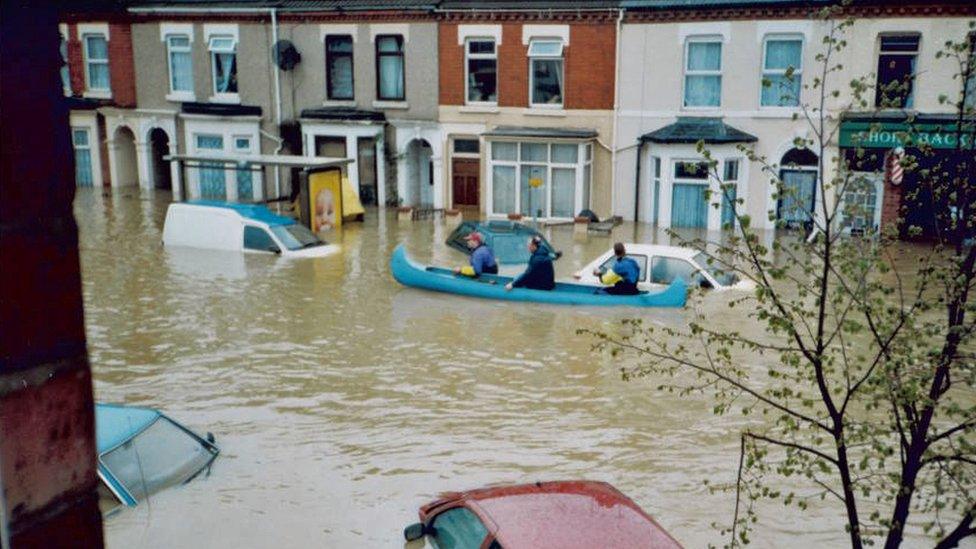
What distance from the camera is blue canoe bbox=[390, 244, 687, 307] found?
668 inches

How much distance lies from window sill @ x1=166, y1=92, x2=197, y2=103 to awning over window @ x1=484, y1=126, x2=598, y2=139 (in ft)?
36.8

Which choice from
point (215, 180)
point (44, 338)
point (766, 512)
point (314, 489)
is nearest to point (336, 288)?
point (314, 489)

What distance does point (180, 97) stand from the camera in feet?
104

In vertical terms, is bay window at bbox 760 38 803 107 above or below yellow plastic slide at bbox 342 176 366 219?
above

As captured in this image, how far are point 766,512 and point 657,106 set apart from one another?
18594 millimetres

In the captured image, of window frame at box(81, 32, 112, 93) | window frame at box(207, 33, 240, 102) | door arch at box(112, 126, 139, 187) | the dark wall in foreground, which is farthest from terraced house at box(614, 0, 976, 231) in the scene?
the dark wall in foreground

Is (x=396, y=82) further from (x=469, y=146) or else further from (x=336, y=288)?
(x=336, y=288)

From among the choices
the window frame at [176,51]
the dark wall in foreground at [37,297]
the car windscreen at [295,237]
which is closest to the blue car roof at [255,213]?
the car windscreen at [295,237]

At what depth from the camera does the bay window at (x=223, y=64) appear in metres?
30.7

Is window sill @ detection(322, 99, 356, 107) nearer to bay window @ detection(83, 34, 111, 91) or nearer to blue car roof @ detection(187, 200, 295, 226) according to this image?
blue car roof @ detection(187, 200, 295, 226)

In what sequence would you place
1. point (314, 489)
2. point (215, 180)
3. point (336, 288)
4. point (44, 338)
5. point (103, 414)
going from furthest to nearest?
point (215, 180), point (336, 288), point (314, 489), point (103, 414), point (44, 338)

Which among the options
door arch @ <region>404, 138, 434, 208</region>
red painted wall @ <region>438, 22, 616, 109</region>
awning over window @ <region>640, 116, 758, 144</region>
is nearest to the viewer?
awning over window @ <region>640, 116, 758, 144</region>

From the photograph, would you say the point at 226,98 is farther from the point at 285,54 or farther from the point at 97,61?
the point at 97,61

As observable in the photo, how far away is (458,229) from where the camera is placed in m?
23.4
